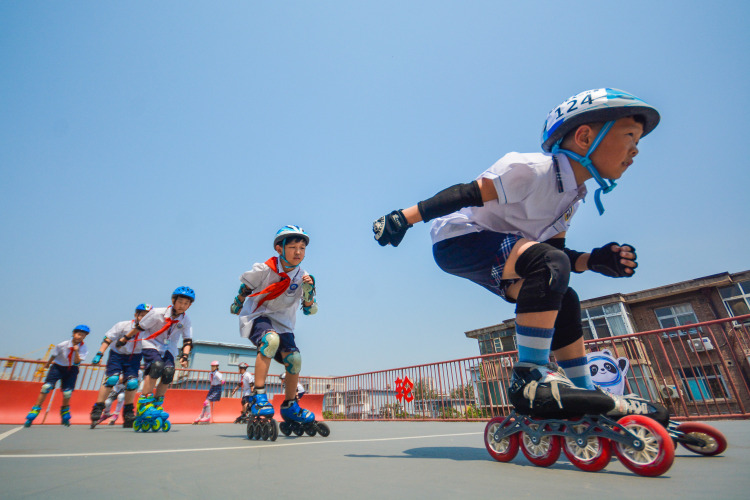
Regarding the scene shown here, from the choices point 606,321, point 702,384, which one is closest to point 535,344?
point 702,384

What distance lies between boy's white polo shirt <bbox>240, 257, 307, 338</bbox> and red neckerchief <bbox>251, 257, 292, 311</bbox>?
3 centimetres

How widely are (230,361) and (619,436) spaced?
Result: 4592 centimetres

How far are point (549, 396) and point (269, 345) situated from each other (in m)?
2.48

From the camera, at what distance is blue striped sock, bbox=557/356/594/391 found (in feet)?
6.23

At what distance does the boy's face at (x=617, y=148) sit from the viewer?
1791mm

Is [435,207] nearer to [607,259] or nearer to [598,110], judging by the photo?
[598,110]

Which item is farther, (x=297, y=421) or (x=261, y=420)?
(x=297, y=421)

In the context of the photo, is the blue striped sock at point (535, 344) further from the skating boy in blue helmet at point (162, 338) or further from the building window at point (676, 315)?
the building window at point (676, 315)

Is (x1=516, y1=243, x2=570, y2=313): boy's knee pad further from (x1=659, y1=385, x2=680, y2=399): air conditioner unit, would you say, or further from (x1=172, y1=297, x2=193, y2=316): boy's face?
(x1=659, y1=385, x2=680, y2=399): air conditioner unit

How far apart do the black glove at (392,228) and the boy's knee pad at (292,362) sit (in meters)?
2.05

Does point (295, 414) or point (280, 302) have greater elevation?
point (280, 302)

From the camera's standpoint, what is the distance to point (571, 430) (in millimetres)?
1315

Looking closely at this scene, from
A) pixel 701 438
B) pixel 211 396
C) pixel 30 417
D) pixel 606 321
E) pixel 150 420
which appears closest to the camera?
pixel 701 438

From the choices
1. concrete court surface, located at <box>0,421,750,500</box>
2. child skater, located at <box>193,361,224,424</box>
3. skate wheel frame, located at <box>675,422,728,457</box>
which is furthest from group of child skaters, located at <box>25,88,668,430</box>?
child skater, located at <box>193,361,224,424</box>
